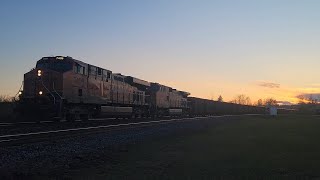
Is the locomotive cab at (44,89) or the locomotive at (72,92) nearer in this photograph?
the locomotive cab at (44,89)

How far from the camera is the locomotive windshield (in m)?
24.9

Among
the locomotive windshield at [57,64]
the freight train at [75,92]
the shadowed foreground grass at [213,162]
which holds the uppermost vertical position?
→ the locomotive windshield at [57,64]

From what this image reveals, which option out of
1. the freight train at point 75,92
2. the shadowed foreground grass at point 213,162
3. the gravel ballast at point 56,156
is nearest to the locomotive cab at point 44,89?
the freight train at point 75,92

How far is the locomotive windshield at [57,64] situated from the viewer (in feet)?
81.7

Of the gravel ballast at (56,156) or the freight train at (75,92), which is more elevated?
the freight train at (75,92)

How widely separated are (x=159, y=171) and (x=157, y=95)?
33.5 metres

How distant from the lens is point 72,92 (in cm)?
2484

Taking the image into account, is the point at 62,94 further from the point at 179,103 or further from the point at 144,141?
the point at 179,103

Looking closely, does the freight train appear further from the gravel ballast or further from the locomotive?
the gravel ballast

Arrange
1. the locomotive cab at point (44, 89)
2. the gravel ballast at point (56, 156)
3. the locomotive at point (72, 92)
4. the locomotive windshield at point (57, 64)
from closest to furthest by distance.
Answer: the gravel ballast at point (56, 156) → the locomotive cab at point (44, 89) → the locomotive at point (72, 92) → the locomotive windshield at point (57, 64)

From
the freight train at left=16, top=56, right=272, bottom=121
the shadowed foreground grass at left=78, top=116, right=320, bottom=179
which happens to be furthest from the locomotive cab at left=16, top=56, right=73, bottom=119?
the shadowed foreground grass at left=78, top=116, right=320, bottom=179

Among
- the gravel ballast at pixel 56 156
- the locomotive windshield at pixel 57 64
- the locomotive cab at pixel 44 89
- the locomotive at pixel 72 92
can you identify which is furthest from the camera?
the locomotive windshield at pixel 57 64

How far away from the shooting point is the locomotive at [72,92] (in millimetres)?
23281

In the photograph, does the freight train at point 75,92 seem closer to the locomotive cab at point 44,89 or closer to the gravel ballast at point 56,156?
the locomotive cab at point 44,89
